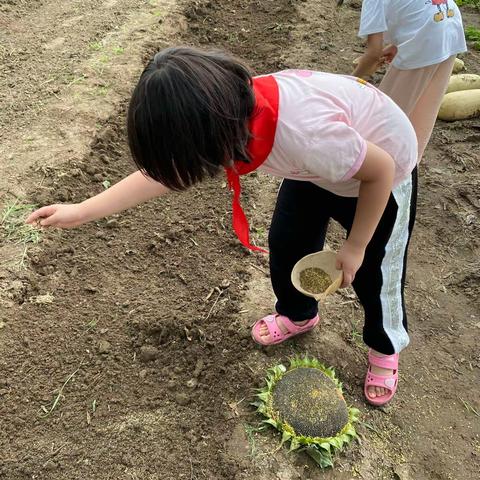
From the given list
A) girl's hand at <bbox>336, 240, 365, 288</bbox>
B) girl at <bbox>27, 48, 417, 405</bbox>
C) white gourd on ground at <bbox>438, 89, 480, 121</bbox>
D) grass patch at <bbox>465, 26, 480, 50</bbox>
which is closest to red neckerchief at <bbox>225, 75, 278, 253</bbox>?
girl at <bbox>27, 48, 417, 405</bbox>

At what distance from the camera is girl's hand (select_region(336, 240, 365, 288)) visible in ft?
5.23

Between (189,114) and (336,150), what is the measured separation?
1.18 ft

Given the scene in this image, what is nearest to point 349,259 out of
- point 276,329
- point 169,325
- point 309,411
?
point 309,411

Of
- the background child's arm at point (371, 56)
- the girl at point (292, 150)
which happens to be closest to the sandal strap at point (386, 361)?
the girl at point (292, 150)

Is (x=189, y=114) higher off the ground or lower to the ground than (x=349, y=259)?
higher

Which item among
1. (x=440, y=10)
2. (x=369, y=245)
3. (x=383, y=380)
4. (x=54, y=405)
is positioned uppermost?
(x=440, y=10)

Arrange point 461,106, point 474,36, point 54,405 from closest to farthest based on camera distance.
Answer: point 54,405
point 461,106
point 474,36

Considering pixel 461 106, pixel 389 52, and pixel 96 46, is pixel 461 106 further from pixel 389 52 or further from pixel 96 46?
pixel 96 46

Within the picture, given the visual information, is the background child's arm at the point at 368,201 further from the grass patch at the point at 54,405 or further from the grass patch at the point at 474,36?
the grass patch at the point at 474,36

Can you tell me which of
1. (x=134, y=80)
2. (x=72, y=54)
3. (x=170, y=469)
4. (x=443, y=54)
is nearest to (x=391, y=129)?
(x=443, y=54)

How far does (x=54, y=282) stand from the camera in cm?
251

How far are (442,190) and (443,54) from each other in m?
1.22

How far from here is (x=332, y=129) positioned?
129 cm

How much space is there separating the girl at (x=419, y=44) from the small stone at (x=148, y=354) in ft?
4.54
